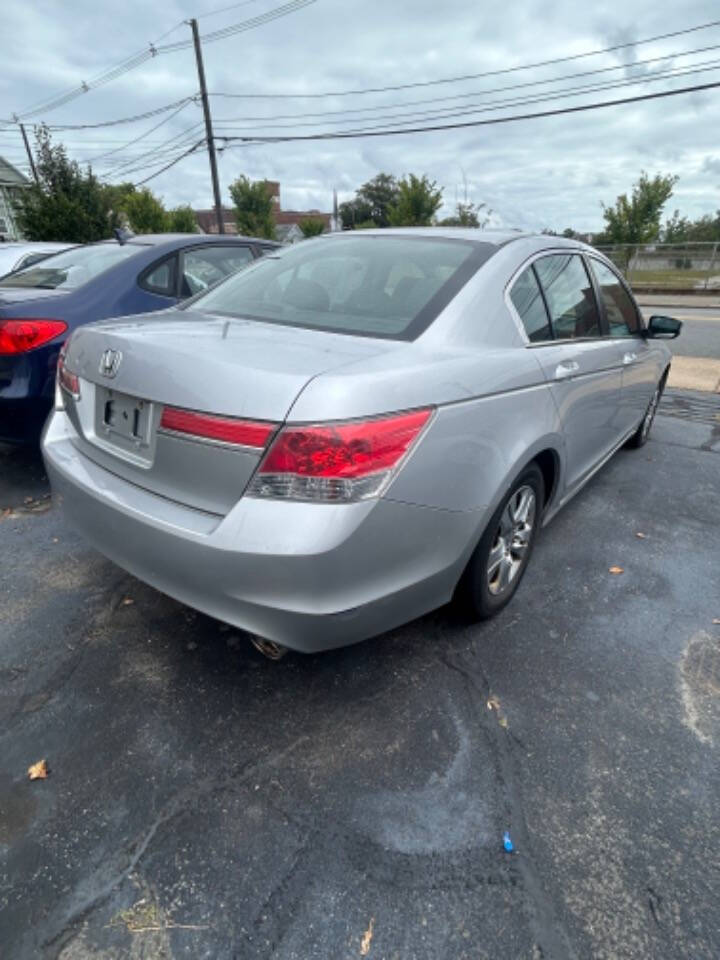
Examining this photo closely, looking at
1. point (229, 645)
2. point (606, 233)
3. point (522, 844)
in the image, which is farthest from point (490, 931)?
point (606, 233)

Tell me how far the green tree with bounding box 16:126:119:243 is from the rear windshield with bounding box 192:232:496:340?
16.2 metres

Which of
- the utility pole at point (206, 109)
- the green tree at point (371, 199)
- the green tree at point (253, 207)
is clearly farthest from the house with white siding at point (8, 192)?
the green tree at point (371, 199)

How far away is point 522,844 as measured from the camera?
1.57 meters

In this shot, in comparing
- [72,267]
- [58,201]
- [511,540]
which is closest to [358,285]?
[511,540]

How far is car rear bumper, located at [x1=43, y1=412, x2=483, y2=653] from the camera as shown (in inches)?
59.4

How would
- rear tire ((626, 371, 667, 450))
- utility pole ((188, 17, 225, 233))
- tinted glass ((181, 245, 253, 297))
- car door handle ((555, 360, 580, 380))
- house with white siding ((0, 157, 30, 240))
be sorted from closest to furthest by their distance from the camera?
car door handle ((555, 360, 580, 380)) → tinted glass ((181, 245, 253, 297)) → rear tire ((626, 371, 667, 450)) → utility pole ((188, 17, 225, 233)) → house with white siding ((0, 157, 30, 240))

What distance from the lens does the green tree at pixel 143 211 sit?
74.9 feet

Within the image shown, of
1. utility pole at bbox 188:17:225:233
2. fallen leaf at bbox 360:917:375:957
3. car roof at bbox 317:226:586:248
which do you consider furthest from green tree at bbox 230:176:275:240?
fallen leaf at bbox 360:917:375:957

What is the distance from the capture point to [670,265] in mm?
24656

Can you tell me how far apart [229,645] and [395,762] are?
843 mm

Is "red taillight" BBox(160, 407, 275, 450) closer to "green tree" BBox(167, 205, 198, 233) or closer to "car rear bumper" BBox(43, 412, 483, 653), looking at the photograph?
"car rear bumper" BBox(43, 412, 483, 653)

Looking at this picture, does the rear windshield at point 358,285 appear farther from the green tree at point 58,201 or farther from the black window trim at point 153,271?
the green tree at point 58,201

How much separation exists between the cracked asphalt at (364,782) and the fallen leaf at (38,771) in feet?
0.07

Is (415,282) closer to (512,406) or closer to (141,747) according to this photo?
(512,406)
